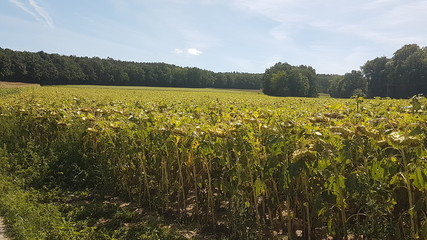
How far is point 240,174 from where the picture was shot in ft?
12.0

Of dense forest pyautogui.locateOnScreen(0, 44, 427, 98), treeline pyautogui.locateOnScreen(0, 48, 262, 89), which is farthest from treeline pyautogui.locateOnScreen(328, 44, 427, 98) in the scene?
treeline pyautogui.locateOnScreen(0, 48, 262, 89)

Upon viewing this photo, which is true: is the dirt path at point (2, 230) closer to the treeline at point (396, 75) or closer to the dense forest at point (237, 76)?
the dense forest at point (237, 76)

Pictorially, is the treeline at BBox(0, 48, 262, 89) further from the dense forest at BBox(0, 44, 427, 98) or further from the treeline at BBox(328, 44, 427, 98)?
the treeline at BBox(328, 44, 427, 98)

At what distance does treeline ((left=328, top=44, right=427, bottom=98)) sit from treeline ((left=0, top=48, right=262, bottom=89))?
5023cm

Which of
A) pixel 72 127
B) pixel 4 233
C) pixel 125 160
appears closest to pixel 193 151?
pixel 125 160

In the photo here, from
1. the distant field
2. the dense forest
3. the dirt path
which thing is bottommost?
the dirt path

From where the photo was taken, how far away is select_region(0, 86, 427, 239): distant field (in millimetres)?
2822

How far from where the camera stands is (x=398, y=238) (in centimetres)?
283

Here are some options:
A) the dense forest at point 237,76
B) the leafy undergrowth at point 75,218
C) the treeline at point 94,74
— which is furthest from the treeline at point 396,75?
the leafy undergrowth at point 75,218

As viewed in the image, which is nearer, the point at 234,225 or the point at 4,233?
the point at 234,225

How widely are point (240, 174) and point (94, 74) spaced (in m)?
101

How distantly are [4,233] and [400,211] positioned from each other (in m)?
4.83

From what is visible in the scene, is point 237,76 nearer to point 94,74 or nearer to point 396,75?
point 94,74

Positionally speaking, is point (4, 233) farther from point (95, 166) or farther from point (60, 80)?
point (60, 80)
